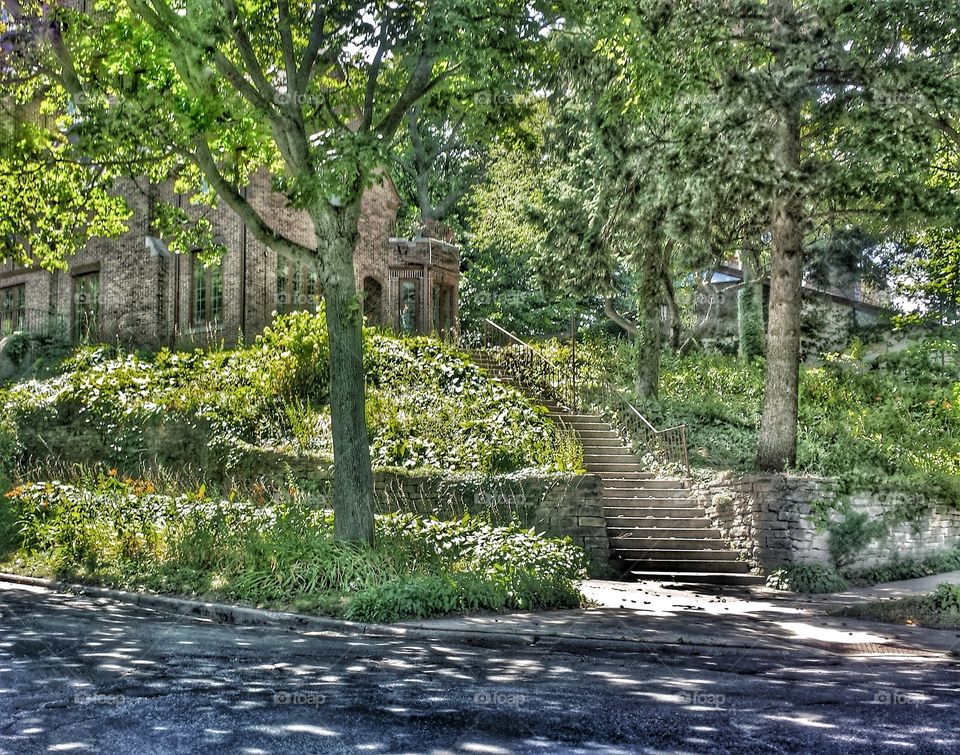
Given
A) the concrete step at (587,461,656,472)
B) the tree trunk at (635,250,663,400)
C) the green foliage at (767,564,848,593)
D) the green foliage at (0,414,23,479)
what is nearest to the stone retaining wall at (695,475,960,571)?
the green foliage at (767,564,848,593)

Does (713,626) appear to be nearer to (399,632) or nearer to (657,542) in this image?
(399,632)

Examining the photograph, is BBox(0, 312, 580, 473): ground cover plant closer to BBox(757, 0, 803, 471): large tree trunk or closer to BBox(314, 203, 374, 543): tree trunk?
BBox(757, 0, 803, 471): large tree trunk

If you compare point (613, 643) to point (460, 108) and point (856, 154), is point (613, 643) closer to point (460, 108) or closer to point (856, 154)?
point (460, 108)

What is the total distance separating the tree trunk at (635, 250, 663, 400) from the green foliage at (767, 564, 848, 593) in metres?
7.92

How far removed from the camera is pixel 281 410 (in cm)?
1822

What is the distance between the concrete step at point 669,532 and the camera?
16.5m

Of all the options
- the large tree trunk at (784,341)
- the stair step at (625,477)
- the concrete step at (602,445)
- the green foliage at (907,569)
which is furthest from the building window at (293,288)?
the green foliage at (907,569)

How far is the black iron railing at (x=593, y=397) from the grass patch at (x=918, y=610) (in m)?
6.09

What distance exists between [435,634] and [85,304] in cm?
2272

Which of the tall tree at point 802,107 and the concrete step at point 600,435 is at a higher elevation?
the tall tree at point 802,107

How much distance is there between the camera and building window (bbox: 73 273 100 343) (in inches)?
1109

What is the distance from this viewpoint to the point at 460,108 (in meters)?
13.9

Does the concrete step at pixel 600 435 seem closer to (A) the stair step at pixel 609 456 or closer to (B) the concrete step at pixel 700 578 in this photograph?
(A) the stair step at pixel 609 456

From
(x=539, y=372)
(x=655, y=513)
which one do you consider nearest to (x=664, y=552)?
(x=655, y=513)
